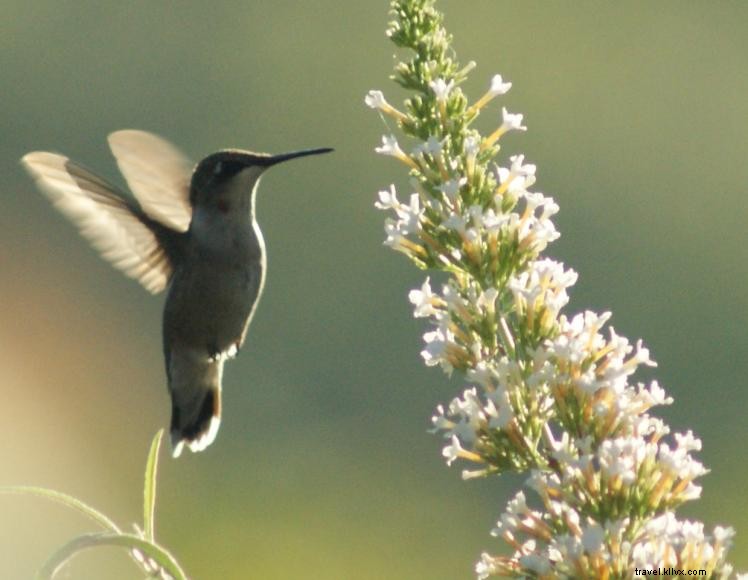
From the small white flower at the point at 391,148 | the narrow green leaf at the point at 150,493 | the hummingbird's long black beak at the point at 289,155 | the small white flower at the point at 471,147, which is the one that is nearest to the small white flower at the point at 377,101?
the small white flower at the point at 391,148

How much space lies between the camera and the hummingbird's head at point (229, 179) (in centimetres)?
545

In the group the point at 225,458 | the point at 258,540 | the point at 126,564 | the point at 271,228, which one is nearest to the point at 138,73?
the point at 271,228

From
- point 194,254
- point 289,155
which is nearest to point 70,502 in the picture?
point 289,155

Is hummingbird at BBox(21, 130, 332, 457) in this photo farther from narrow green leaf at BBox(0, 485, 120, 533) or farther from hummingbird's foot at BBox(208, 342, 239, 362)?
narrow green leaf at BBox(0, 485, 120, 533)

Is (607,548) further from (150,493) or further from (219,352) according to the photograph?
(219,352)

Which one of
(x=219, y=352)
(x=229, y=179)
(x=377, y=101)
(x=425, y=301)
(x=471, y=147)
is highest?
(x=229, y=179)

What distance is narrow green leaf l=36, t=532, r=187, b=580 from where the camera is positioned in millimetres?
2824

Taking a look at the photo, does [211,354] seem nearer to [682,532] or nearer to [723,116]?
[682,532]

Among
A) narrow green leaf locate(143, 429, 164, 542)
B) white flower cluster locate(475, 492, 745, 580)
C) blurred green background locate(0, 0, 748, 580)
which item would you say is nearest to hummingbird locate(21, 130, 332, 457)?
narrow green leaf locate(143, 429, 164, 542)

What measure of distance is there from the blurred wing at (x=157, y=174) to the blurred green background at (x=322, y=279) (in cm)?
1204

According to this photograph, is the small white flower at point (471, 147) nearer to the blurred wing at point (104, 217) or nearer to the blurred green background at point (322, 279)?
the blurred wing at point (104, 217)

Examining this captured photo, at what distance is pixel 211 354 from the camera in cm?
555

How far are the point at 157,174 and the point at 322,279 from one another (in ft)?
89.0

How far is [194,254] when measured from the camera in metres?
5.60
